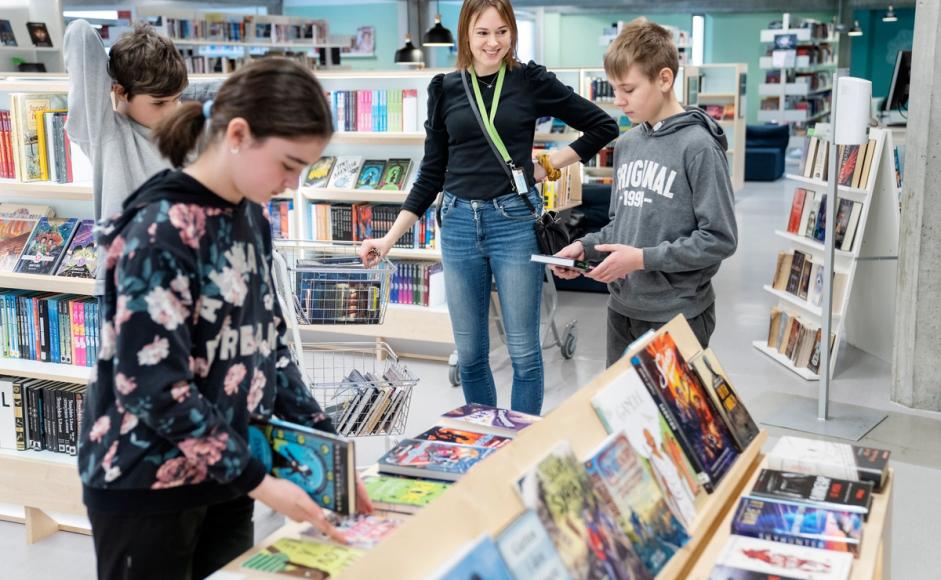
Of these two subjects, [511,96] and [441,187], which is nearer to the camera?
[511,96]

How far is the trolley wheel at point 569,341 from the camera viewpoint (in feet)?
18.6

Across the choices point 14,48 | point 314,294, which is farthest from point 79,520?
point 14,48

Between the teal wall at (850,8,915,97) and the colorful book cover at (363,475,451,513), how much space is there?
2208 centimetres

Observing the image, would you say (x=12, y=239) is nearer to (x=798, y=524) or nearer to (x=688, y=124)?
(x=688, y=124)

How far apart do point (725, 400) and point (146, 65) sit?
166cm

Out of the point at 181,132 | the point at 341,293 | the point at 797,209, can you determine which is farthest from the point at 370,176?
the point at 181,132

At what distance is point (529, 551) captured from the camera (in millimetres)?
1315

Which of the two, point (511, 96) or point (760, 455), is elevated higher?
point (511, 96)

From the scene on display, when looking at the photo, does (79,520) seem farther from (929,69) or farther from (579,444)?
(929,69)

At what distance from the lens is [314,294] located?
3404mm

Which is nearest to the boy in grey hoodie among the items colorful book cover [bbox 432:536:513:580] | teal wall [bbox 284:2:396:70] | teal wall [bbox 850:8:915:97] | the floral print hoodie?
the floral print hoodie

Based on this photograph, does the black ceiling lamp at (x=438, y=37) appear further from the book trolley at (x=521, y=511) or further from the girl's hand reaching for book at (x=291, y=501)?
the girl's hand reaching for book at (x=291, y=501)

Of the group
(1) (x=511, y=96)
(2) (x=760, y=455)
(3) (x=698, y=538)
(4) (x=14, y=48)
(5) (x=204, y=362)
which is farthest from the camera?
(4) (x=14, y=48)

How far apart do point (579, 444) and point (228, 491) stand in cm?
59
